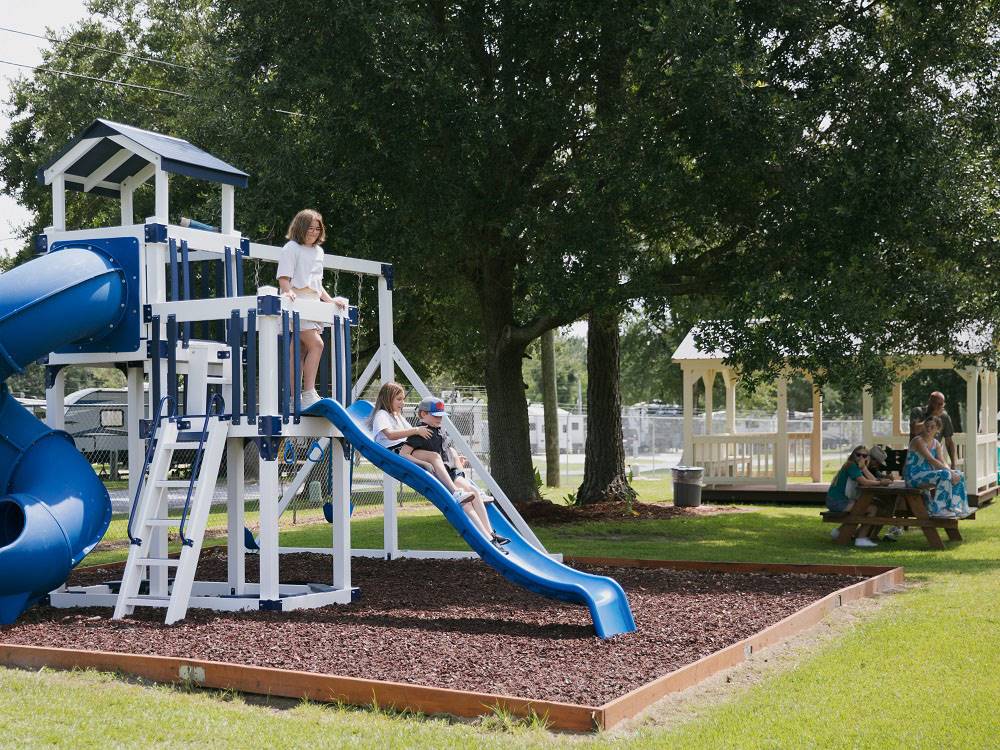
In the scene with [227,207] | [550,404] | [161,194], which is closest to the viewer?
[161,194]

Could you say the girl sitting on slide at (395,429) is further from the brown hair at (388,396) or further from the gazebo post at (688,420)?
the gazebo post at (688,420)

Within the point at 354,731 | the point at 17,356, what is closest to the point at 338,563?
the point at 17,356

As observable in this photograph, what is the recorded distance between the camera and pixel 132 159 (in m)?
11.4

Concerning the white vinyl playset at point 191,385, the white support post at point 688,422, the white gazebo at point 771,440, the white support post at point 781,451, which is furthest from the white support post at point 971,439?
the white vinyl playset at point 191,385

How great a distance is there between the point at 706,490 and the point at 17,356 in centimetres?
1618

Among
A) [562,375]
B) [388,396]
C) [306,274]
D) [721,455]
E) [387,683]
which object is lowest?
[387,683]

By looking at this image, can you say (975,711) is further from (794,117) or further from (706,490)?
(706,490)

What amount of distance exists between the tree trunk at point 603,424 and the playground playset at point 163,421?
1021cm

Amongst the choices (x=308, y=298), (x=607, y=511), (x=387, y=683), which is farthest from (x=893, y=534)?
(x=387, y=683)

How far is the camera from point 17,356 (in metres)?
9.55

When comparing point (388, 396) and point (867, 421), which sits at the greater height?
point (388, 396)

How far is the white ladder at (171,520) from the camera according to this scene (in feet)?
30.4

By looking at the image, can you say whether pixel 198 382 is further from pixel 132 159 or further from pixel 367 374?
pixel 367 374

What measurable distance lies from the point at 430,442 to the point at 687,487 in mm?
12289
